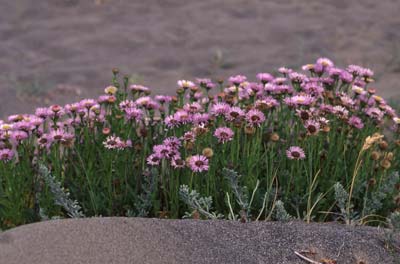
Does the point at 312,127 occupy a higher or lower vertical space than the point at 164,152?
higher

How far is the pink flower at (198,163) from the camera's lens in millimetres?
3240

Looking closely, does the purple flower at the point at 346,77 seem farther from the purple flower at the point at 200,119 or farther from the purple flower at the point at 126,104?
the purple flower at the point at 126,104

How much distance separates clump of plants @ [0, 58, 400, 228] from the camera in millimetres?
3441

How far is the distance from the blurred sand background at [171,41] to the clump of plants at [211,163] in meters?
3.72

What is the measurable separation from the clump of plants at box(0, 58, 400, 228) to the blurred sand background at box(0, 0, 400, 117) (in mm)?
3724

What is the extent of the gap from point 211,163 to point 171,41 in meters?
6.42

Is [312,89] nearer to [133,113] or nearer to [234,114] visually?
[234,114]

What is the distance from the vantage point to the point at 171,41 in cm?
967

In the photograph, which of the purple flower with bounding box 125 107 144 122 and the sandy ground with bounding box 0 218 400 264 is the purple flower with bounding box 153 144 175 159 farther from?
the sandy ground with bounding box 0 218 400 264

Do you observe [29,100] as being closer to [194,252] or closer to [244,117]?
[244,117]

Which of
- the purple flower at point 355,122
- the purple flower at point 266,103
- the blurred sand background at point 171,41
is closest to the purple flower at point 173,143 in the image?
the purple flower at point 266,103

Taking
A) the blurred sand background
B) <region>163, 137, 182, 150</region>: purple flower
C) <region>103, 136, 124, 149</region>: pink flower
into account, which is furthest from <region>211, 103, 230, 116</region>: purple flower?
the blurred sand background

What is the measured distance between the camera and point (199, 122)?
3.52 metres

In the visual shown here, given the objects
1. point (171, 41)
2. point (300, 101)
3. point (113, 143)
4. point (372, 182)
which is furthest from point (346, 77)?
point (171, 41)
